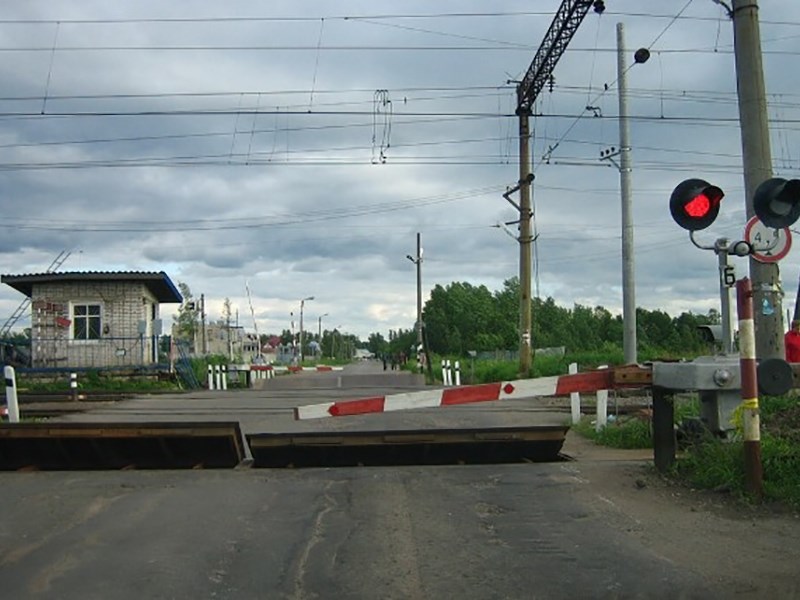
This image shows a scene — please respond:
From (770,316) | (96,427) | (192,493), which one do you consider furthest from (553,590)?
(96,427)

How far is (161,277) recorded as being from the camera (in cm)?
3656

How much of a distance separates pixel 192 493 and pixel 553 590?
4.07 m

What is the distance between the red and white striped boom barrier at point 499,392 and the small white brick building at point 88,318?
29626mm

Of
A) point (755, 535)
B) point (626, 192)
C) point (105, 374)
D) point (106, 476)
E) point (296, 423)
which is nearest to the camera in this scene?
point (755, 535)

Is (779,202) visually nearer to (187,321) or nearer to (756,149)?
(756,149)

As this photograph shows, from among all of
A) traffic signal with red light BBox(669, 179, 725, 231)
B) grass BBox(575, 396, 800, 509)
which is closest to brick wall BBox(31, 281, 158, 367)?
grass BBox(575, 396, 800, 509)

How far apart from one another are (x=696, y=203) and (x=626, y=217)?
1327 centimetres

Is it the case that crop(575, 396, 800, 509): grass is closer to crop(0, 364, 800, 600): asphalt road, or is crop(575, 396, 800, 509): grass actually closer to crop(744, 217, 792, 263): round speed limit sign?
crop(0, 364, 800, 600): asphalt road

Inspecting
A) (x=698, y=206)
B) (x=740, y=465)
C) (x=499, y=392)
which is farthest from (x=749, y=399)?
(x=499, y=392)

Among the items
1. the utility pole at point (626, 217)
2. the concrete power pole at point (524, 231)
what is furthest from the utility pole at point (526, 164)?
the utility pole at point (626, 217)

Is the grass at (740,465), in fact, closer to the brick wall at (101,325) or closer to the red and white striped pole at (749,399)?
the red and white striped pole at (749,399)

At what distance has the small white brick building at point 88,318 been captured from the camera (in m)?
35.2

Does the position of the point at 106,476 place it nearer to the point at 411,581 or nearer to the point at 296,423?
the point at 411,581

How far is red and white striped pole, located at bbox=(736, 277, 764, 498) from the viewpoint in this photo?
692 cm
